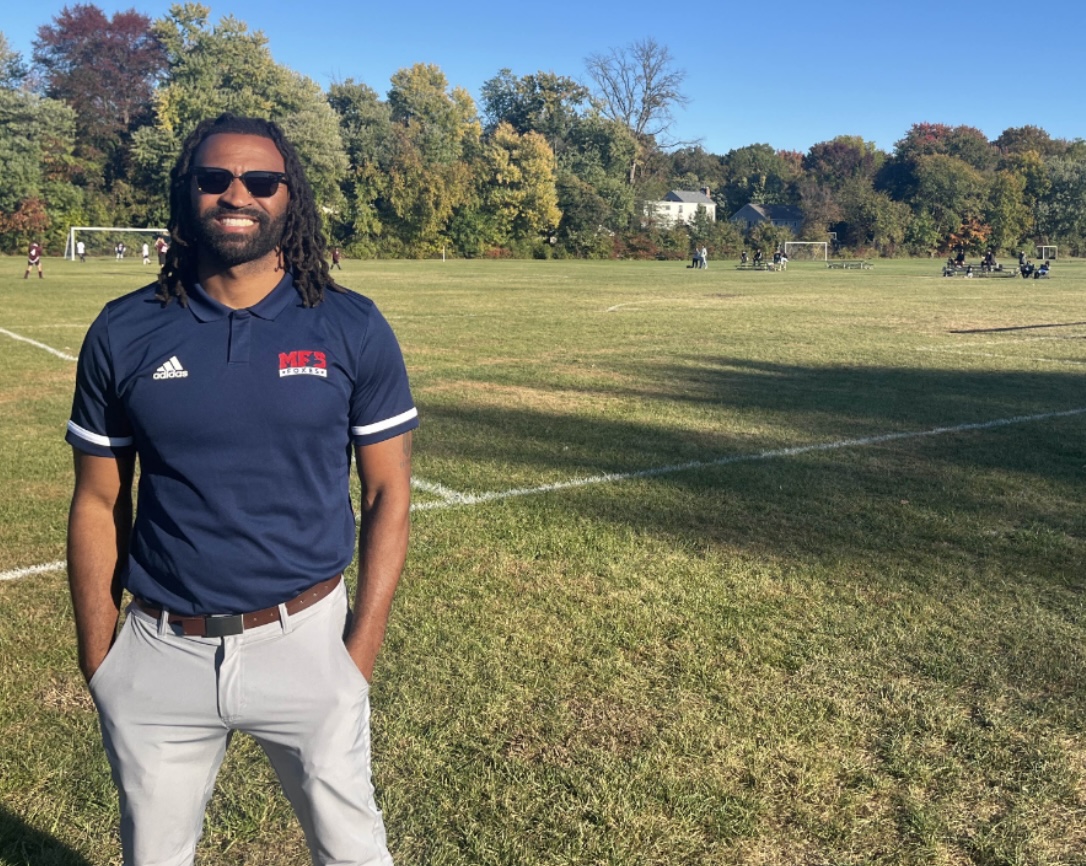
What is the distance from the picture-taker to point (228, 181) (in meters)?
2.26

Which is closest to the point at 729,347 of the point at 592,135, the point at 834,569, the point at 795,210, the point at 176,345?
the point at 834,569

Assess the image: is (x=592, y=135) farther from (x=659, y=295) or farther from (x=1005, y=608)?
(x=1005, y=608)

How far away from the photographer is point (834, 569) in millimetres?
5816

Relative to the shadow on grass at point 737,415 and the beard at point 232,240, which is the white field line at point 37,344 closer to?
the shadow on grass at point 737,415

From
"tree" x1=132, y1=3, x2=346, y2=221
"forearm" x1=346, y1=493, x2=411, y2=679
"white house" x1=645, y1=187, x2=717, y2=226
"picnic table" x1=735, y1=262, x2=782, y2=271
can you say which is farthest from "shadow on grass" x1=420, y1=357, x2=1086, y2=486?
"white house" x1=645, y1=187, x2=717, y2=226

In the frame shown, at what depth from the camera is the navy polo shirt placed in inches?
85.0

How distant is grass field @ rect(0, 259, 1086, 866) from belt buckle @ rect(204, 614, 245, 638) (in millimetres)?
1387

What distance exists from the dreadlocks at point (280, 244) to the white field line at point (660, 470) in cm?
405

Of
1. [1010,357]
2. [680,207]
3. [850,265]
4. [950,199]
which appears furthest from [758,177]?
[1010,357]

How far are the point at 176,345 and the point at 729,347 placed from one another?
594 inches

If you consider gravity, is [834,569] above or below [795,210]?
below

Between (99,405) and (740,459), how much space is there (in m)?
6.84

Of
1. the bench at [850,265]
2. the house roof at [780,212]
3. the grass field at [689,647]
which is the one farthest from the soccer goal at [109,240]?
the house roof at [780,212]

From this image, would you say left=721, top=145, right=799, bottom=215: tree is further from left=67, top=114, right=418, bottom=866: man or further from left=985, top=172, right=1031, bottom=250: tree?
left=67, top=114, right=418, bottom=866: man
